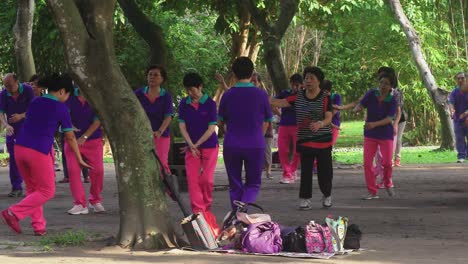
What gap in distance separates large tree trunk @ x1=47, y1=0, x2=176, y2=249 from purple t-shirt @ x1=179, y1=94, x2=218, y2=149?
1.61 m

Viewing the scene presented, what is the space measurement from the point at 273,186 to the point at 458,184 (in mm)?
3042

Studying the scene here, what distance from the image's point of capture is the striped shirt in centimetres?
1352

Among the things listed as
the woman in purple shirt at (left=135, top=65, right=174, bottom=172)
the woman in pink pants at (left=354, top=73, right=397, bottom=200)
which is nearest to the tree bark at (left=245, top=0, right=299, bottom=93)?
the woman in pink pants at (left=354, top=73, right=397, bottom=200)

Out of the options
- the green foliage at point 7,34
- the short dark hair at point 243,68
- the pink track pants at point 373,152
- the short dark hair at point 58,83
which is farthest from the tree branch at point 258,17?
the short dark hair at point 58,83

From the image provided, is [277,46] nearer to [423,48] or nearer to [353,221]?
[353,221]

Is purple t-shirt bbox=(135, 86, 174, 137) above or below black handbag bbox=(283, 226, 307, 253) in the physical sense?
above

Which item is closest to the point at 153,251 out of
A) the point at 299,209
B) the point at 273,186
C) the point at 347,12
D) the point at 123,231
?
the point at 123,231

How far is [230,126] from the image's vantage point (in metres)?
11.4

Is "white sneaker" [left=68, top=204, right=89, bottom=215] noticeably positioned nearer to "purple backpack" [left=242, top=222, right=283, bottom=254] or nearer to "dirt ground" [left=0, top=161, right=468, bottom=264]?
"dirt ground" [left=0, top=161, right=468, bottom=264]

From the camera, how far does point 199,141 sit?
11.9 m

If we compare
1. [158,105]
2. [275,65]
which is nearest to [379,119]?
[158,105]

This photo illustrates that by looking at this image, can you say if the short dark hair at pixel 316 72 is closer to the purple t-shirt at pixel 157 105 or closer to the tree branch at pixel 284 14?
the purple t-shirt at pixel 157 105

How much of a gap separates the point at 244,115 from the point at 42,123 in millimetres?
2091

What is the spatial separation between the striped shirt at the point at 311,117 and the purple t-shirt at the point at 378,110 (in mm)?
1386
